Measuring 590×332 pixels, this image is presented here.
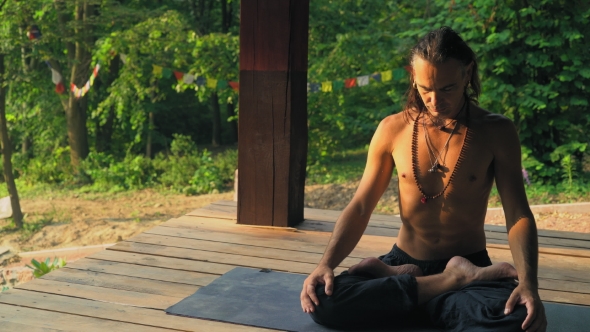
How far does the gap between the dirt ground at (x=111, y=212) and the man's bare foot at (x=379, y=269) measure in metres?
3.63

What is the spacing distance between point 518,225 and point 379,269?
0.48 metres

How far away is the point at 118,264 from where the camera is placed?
302cm

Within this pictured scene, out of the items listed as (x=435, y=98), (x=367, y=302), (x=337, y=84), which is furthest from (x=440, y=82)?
(x=337, y=84)

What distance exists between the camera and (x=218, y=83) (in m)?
7.61

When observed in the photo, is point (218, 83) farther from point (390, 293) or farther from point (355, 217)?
point (390, 293)

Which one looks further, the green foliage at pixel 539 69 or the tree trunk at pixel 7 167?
the tree trunk at pixel 7 167

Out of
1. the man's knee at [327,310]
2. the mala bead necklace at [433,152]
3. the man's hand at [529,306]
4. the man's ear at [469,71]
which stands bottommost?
the man's knee at [327,310]

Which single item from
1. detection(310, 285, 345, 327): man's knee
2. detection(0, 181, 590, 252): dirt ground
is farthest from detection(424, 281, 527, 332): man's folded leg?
detection(0, 181, 590, 252): dirt ground

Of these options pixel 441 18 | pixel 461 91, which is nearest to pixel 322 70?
pixel 441 18

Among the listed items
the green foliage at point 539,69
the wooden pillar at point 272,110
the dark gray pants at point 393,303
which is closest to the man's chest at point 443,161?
the dark gray pants at point 393,303

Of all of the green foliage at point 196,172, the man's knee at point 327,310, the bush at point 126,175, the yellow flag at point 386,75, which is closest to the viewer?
the man's knee at point 327,310

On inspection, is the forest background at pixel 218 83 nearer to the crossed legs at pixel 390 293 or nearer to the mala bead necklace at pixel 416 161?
the mala bead necklace at pixel 416 161

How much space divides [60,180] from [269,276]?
8636 millimetres

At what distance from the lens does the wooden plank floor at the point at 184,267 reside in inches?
93.0
